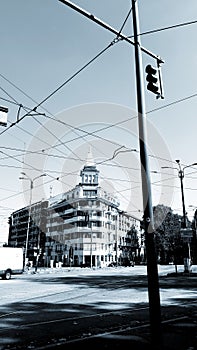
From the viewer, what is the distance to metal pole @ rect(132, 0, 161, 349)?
4961mm

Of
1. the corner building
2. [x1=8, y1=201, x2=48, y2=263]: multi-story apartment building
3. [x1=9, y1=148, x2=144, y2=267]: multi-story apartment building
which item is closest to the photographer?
the corner building

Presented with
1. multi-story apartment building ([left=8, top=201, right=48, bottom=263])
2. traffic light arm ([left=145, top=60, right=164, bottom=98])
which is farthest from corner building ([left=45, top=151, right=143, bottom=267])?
traffic light arm ([left=145, top=60, right=164, bottom=98])

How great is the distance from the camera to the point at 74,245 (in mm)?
72000

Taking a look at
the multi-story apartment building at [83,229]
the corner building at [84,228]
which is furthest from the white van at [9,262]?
the corner building at [84,228]

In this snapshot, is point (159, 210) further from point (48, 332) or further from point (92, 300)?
point (48, 332)

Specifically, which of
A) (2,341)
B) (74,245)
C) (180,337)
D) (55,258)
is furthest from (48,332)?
(55,258)

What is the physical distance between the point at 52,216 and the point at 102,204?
15821 millimetres

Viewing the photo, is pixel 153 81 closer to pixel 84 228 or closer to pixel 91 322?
pixel 91 322

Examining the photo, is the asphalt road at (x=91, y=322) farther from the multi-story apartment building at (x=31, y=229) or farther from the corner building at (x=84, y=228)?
the multi-story apartment building at (x=31, y=229)

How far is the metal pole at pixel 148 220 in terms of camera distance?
496 cm

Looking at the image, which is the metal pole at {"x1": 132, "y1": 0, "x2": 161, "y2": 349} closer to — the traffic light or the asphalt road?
the traffic light

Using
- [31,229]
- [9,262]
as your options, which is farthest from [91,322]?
[31,229]

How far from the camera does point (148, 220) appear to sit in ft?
18.4

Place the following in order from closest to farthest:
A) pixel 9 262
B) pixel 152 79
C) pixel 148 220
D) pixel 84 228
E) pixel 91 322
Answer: pixel 148 220
pixel 152 79
pixel 91 322
pixel 9 262
pixel 84 228
